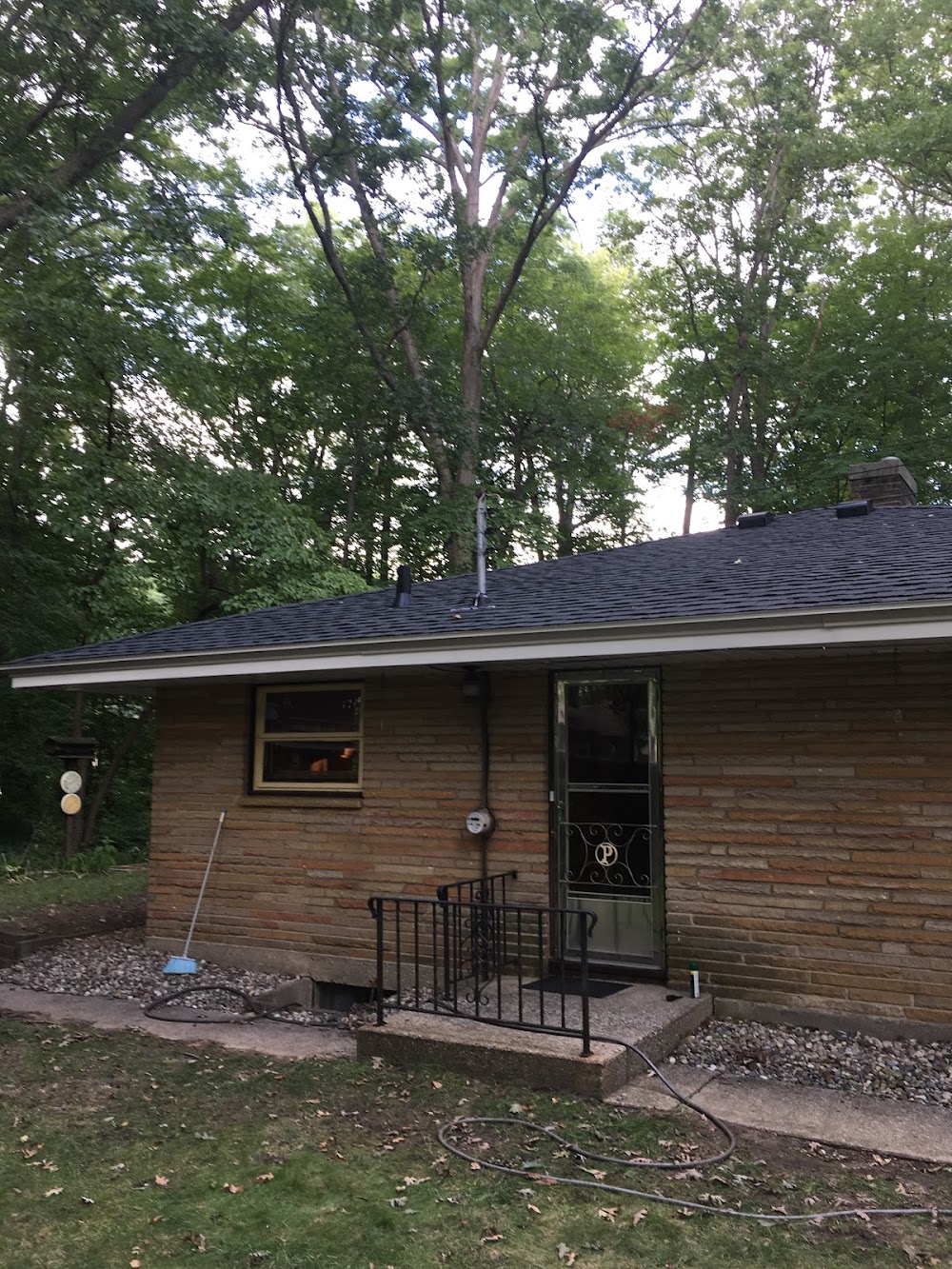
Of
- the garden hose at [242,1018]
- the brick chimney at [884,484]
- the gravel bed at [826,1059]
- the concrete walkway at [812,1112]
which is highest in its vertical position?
the brick chimney at [884,484]

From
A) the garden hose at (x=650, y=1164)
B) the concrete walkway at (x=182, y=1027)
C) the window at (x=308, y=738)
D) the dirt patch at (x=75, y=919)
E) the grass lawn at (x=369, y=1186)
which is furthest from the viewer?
the dirt patch at (x=75, y=919)

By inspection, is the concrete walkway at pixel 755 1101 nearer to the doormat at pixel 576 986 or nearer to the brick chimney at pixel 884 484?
the doormat at pixel 576 986

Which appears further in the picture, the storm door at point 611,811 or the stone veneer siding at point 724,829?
the storm door at point 611,811

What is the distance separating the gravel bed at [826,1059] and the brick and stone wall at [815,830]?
23 centimetres

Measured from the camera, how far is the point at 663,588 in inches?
296

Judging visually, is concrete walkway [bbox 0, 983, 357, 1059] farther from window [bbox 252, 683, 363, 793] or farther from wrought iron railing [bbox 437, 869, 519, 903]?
window [bbox 252, 683, 363, 793]

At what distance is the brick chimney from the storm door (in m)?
4.84

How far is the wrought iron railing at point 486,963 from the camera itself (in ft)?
19.1

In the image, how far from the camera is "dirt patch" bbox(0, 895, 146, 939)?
31.6ft

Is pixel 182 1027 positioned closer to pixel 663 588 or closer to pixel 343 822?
pixel 343 822

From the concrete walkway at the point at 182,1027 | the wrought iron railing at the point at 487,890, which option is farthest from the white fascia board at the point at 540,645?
the concrete walkway at the point at 182,1027

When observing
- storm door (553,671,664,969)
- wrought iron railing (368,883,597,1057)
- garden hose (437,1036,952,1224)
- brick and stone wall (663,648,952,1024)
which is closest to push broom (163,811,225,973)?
wrought iron railing (368,883,597,1057)

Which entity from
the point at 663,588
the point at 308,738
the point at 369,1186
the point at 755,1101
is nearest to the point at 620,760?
the point at 663,588

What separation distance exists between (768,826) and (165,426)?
14278mm
